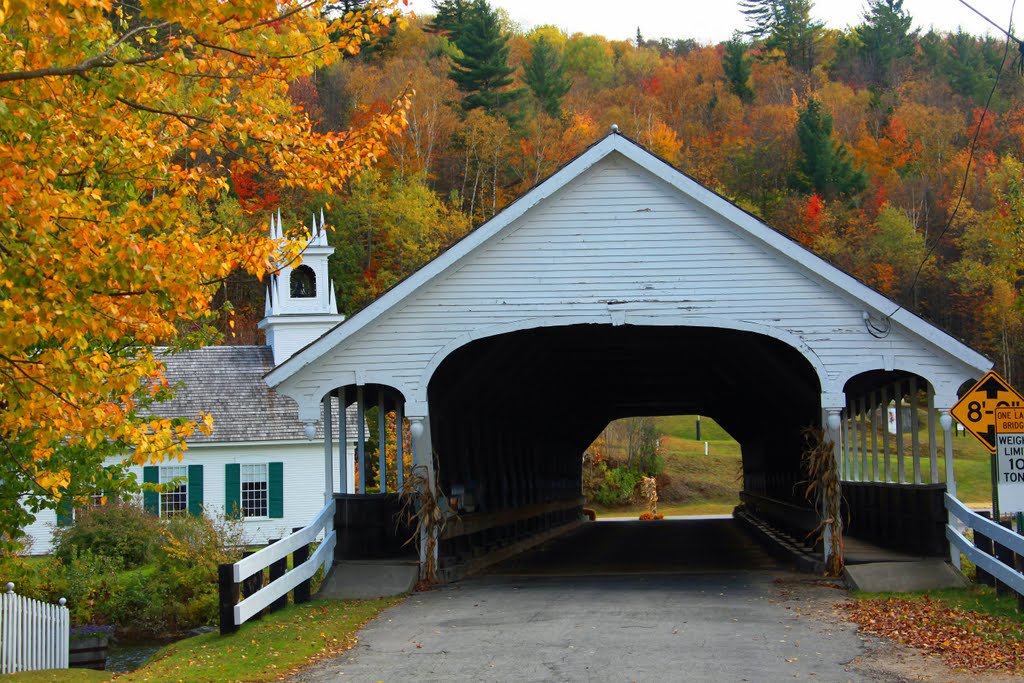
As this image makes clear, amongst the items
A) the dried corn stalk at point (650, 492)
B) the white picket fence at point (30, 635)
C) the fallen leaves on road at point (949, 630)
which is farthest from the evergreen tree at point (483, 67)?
the fallen leaves on road at point (949, 630)

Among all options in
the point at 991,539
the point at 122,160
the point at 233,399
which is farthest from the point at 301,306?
the point at 991,539

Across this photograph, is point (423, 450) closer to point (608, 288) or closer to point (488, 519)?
point (608, 288)

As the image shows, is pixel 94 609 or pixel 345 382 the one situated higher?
pixel 345 382

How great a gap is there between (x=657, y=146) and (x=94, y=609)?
57902mm

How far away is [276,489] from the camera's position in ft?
111

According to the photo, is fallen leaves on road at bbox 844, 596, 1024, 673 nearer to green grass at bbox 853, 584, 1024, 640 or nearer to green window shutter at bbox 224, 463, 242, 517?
green grass at bbox 853, 584, 1024, 640

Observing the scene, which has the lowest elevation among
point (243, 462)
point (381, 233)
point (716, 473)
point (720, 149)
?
point (716, 473)

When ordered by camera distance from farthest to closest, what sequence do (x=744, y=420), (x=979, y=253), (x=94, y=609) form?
(x=979, y=253)
(x=744, y=420)
(x=94, y=609)

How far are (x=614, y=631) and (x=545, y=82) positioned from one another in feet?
221

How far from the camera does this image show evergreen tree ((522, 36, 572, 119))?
7494 cm

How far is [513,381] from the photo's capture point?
70.2 ft

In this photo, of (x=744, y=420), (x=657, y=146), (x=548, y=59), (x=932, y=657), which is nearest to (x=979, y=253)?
(x=657, y=146)

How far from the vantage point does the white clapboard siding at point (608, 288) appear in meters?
14.4

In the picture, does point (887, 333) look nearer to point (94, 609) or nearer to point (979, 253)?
point (94, 609)
